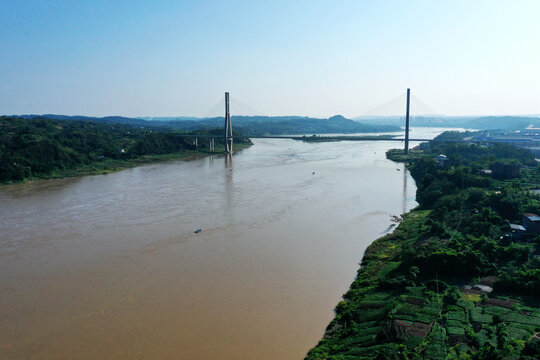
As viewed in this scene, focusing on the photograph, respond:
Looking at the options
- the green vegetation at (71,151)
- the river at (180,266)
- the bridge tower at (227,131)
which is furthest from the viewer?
the bridge tower at (227,131)

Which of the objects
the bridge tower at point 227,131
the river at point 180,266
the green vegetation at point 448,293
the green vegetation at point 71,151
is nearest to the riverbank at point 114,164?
the green vegetation at point 71,151

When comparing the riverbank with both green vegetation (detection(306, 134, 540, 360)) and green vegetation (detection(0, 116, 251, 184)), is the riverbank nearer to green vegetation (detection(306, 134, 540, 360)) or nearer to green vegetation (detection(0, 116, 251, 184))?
green vegetation (detection(0, 116, 251, 184))

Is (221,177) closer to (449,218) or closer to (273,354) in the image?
(449,218)

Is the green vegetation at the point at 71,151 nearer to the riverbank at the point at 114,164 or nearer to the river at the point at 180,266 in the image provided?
the riverbank at the point at 114,164

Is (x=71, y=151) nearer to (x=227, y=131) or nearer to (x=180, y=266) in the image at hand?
(x=227, y=131)

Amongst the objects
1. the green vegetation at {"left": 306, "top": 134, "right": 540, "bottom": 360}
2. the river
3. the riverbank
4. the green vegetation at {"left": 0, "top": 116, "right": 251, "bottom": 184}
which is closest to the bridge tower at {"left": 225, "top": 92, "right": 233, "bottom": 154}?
the riverbank

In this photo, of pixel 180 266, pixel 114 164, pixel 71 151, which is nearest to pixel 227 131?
pixel 114 164
